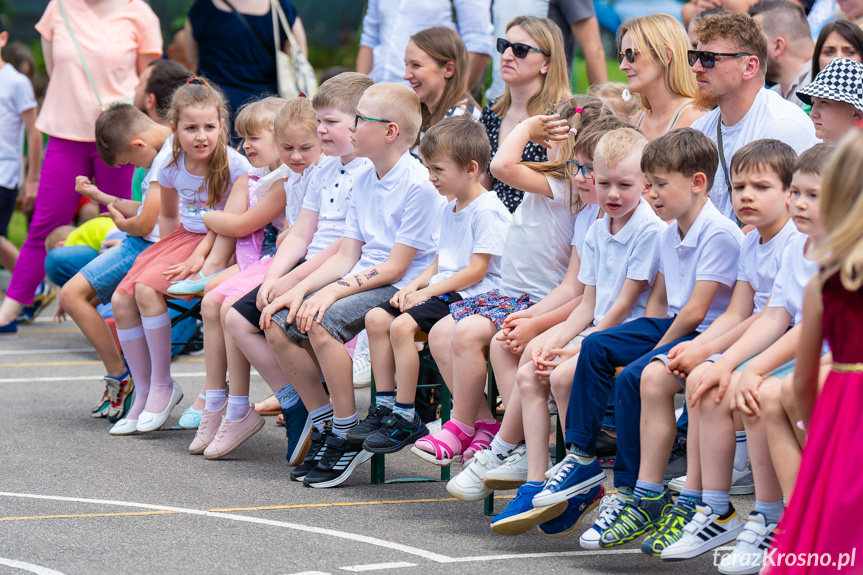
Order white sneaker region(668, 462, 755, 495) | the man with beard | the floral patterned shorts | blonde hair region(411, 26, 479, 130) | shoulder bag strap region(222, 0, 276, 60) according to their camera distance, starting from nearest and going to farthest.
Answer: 1. the floral patterned shorts
2. white sneaker region(668, 462, 755, 495)
3. the man with beard
4. blonde hair region(411, 26, 479, 130)
5. shoulder bag strap region(222, 0, 276, 60)

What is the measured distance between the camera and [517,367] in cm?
398

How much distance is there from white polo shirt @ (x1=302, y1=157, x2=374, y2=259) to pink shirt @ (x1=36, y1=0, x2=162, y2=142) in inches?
124

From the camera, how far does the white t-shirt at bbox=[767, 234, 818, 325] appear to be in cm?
319

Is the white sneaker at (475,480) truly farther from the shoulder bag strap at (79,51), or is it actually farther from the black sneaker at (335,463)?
the shoulder bag strap at (79,51)

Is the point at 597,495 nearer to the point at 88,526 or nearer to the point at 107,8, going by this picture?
the point at 88,526

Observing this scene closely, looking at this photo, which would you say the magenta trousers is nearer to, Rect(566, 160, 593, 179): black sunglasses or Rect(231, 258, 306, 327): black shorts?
Rect(231, 258, 306, 327): black shorts

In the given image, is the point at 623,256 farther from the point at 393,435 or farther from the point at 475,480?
the point at 393,435

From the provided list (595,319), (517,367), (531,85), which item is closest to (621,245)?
(595,319)

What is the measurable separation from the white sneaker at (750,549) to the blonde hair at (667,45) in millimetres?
2255

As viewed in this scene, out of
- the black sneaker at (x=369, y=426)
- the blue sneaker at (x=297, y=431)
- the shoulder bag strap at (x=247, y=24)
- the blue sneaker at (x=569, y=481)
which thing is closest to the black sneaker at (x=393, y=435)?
the black sneaker at (x=369, y=426)

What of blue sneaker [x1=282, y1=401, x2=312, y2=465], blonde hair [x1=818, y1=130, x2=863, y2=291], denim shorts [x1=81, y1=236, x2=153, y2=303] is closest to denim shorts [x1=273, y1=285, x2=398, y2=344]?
blue sneaker [x1=282, y1=401, x2=312, y2=465]

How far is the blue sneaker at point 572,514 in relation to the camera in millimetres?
3572

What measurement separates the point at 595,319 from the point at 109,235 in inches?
154

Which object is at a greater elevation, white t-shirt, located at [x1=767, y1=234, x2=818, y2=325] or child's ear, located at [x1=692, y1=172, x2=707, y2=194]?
child's ear, located at [x1=692, y1=172, x2=707, y2=194]
